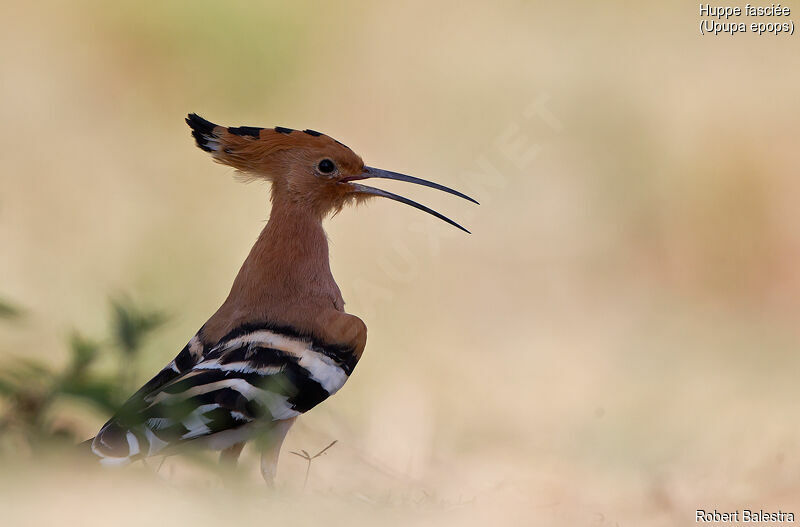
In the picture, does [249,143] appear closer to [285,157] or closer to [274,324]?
[285,157]

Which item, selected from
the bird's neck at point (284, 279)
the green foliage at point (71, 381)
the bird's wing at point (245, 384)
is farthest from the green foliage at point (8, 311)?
the bird's neck at point (284, 279)

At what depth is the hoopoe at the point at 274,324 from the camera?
206 cm

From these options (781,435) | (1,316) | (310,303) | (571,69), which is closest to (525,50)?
(571,69)

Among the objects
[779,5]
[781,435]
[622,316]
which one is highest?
[779,5]

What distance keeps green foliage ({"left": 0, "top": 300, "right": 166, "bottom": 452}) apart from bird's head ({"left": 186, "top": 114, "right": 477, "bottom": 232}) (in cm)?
189

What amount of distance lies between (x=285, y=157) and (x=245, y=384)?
0.73 meters

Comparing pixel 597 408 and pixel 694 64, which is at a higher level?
pixel 694 64

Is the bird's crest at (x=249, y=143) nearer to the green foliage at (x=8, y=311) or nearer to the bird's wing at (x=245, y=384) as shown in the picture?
the bird's wing at (x=245, y=384)

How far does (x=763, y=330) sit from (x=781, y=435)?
60.9 inches

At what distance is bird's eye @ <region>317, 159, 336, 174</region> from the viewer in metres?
2.67

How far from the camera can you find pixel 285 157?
2646 millimetres

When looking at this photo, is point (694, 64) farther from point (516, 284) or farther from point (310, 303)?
point (310, 303)

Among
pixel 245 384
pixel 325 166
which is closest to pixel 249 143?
pixel 325 166

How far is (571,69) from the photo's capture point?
607cm
